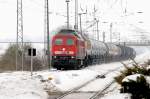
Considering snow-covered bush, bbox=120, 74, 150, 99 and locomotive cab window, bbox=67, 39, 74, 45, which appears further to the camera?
locomotive cab window, bbox=67, 39, 74, 45

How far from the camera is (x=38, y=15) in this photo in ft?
476

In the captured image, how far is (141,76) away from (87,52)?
33.6m

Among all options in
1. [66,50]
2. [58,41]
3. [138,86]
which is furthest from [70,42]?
[138,86]

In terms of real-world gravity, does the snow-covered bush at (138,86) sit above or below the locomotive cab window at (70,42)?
below

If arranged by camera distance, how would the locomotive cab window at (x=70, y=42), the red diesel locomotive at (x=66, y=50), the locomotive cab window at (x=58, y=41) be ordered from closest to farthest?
the red diesel locomotive at (x=66, y=50) → the locomotive cab window at (x=70, y=42) → the locomotive cab window at (x=58, y=41)

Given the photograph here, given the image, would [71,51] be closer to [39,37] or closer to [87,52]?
[87,52]

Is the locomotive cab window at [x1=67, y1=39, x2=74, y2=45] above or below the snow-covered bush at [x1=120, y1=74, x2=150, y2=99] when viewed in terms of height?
above

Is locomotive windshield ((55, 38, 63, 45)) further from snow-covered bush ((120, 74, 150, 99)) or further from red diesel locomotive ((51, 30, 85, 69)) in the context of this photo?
snow-covered bush ((120, 74, 150, 99))

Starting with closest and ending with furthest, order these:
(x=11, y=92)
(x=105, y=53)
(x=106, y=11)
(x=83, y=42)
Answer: (x=11, y=92)
(x=83, y=42)
(x=105, y=53)
(x=106, y=11)

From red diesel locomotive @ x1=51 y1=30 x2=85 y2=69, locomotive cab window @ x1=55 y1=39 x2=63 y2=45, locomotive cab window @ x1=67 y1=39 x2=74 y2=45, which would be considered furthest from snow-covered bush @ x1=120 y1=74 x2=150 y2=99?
locomotive cab window @ x1=55 y1=39 x2=63 y2=45

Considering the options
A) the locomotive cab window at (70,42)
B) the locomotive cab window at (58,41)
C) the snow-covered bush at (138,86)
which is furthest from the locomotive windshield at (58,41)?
the snow-covered bush at (138,86)

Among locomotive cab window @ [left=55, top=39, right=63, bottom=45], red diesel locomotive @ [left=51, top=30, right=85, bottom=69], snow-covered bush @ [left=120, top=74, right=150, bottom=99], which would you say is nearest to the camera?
snow-covered bush @ [left=120, top=74, right=150, bottom=99]

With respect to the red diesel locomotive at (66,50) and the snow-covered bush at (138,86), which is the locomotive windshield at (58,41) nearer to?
the red diesel locomotive at (66,50)

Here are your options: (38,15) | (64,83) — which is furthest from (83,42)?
(38,15)
